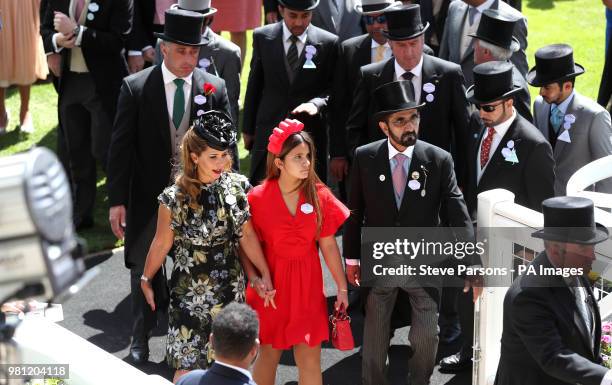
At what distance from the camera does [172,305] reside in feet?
19.4

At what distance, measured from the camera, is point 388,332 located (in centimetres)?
625

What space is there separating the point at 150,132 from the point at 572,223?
10.2 ft

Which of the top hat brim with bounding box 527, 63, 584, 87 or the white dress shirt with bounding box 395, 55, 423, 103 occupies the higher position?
the top hat brim with bounding box 527, 63, 584, 87

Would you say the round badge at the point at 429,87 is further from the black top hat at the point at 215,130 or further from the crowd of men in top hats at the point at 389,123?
the black top hat at the point at 215,130

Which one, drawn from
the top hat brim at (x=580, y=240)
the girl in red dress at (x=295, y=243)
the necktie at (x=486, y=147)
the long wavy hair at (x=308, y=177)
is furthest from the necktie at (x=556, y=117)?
the top hat brim at (x=580, y=240)

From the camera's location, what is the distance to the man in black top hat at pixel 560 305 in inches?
177

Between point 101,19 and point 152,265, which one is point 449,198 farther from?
point 101,19

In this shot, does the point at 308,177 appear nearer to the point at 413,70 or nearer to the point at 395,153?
the point at 395,153

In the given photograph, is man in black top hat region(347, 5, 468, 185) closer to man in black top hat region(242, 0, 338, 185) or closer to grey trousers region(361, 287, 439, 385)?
man in black top hat region(242, 0, 338, 185)

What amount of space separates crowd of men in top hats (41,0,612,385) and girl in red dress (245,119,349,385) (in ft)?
0.97

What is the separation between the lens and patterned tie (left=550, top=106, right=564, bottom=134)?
22.6ft

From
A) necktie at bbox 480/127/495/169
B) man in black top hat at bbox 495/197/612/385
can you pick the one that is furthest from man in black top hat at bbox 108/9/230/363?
man in black top hat at bbox 495/197/612/385

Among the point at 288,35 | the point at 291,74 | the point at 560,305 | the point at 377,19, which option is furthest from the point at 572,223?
the point at 288,35

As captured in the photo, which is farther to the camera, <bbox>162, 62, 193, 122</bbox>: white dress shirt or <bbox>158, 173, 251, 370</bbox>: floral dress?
<bbox>162, 62, 193, 122</bbox>: white dress shirt
